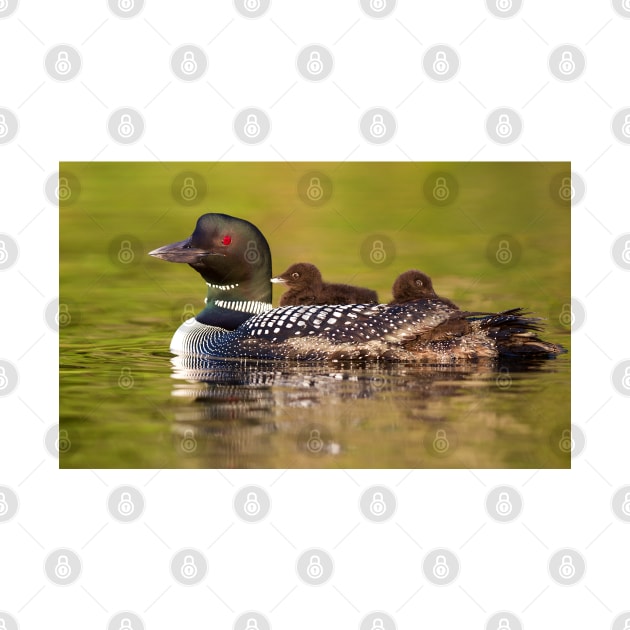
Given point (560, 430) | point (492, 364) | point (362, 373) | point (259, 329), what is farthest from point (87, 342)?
point (560, 430)

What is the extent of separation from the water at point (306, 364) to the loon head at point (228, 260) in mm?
504

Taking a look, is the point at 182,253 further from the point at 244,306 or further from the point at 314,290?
the point at 314,290

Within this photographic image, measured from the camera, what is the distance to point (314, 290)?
340 inches

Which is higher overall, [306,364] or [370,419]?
[306,364]

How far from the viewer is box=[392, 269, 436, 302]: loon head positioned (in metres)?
8.31

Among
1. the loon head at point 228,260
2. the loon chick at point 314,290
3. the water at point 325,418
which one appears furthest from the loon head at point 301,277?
the water at point 325,418

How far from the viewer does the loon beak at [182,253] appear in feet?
26.7

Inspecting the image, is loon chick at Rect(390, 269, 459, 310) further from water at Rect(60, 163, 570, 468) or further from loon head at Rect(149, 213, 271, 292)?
loon head at Rect(149, 213, 271, 292)

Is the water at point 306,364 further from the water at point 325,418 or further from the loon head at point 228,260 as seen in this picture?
the loon head at point 228,260

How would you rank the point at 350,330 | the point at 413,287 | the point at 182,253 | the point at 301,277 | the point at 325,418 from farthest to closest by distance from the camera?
the point at 301,277, the point at 413,287, the point at 182,253, the point at 350,330, the point at 325,418

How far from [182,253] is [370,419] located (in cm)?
219

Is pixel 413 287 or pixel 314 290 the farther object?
pixel 314 290

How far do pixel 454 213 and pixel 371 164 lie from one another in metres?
0.82

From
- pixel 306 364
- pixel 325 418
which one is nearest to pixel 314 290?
pixel 306 364
